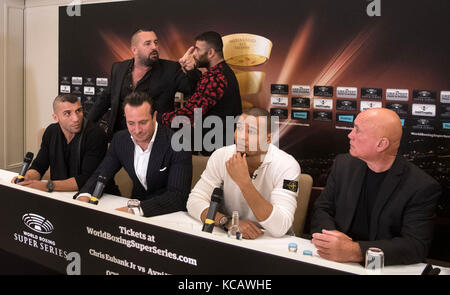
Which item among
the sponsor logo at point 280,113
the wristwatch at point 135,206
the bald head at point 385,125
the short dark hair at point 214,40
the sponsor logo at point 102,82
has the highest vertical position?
the short dark hair at point 214,40

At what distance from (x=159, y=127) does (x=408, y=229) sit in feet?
4.82

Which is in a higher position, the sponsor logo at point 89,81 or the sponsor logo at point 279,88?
the sponsor logo at point 89,81

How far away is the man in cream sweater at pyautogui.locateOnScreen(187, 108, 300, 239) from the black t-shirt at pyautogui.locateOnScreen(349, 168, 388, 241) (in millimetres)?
288

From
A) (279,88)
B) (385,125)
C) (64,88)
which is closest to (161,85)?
(279,88)

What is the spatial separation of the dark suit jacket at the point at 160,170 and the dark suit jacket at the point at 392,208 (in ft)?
2.33

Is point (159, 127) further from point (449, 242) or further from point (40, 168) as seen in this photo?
point (449, 242)

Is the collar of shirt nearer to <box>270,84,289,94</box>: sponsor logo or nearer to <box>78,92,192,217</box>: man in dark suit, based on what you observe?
<box>78,92,192,217</box>: man in dark suit

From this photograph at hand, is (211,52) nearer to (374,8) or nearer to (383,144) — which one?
(374,8)

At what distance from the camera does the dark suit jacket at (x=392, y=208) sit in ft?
5.53

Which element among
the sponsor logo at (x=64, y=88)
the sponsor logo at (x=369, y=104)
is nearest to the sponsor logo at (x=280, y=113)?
the sponsor logo at (x=369, y=104)

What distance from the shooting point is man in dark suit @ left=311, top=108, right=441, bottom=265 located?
→ 166cm

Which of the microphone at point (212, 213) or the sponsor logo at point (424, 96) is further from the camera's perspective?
the sponsor logo at point (424, 96)

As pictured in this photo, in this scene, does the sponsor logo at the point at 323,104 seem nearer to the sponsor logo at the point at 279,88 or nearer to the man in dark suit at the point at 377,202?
the sponsor logo at the point at 279,88
